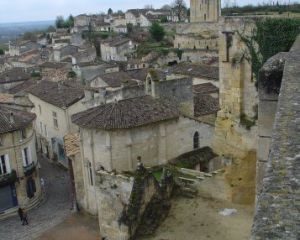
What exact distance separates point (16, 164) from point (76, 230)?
709 cm

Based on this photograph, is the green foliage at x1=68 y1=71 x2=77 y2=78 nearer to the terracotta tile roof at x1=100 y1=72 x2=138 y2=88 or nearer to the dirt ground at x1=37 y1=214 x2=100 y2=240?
the terracotta tile roof at x1=100 y1=72 x2=138 y2=88

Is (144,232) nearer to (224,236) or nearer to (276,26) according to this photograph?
(224,236)

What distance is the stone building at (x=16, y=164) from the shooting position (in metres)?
28.8

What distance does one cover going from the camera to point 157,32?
331ft

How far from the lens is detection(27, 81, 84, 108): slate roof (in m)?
37.1

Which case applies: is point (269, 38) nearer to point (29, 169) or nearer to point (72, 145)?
point (72, 145)

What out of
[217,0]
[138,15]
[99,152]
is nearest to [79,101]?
[99,152]

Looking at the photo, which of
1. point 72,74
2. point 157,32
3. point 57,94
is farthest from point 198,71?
point 157,32

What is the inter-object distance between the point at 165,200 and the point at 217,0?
296ft

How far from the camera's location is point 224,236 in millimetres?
15273

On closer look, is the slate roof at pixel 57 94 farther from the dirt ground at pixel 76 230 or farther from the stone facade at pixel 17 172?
the dirt ground at pixel 76 230

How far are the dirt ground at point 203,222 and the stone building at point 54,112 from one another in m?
20.5

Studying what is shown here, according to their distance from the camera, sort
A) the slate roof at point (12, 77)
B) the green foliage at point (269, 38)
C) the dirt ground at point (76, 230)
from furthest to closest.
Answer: the slate roof at point (12, 77)
the dirt ground at point (76, 230)
the green foliage at point (269, 38)

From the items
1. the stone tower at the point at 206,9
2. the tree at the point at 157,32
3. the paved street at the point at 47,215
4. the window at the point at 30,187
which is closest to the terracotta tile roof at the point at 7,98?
the paved street at the point at 47,215
